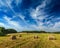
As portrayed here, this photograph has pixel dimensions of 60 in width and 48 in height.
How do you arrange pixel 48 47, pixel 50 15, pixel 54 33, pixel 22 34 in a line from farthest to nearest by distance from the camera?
pixel 22 34
pixel 54 33
pixel 50 15
pixel 48 47

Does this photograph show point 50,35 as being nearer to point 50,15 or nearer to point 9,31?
point 50,15

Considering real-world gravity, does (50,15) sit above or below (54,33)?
above

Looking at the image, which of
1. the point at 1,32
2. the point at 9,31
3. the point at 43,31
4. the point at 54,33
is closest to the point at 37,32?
the point at 43,31

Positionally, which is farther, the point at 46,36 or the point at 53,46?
the point at 46,36

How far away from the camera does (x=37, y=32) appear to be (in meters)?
15.5

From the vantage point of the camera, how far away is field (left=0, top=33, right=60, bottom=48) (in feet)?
36.1

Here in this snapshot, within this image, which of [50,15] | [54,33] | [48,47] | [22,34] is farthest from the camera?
[22,34]

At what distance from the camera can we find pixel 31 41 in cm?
1269

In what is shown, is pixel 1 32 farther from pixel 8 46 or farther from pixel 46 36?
pixel 8 46

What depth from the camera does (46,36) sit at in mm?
15422

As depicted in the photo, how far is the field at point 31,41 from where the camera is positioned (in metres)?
11.0

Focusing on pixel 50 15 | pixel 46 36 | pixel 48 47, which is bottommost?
pixel 48 47

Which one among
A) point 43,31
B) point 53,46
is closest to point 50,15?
point 43,31

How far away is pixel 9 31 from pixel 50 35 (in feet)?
14.5
